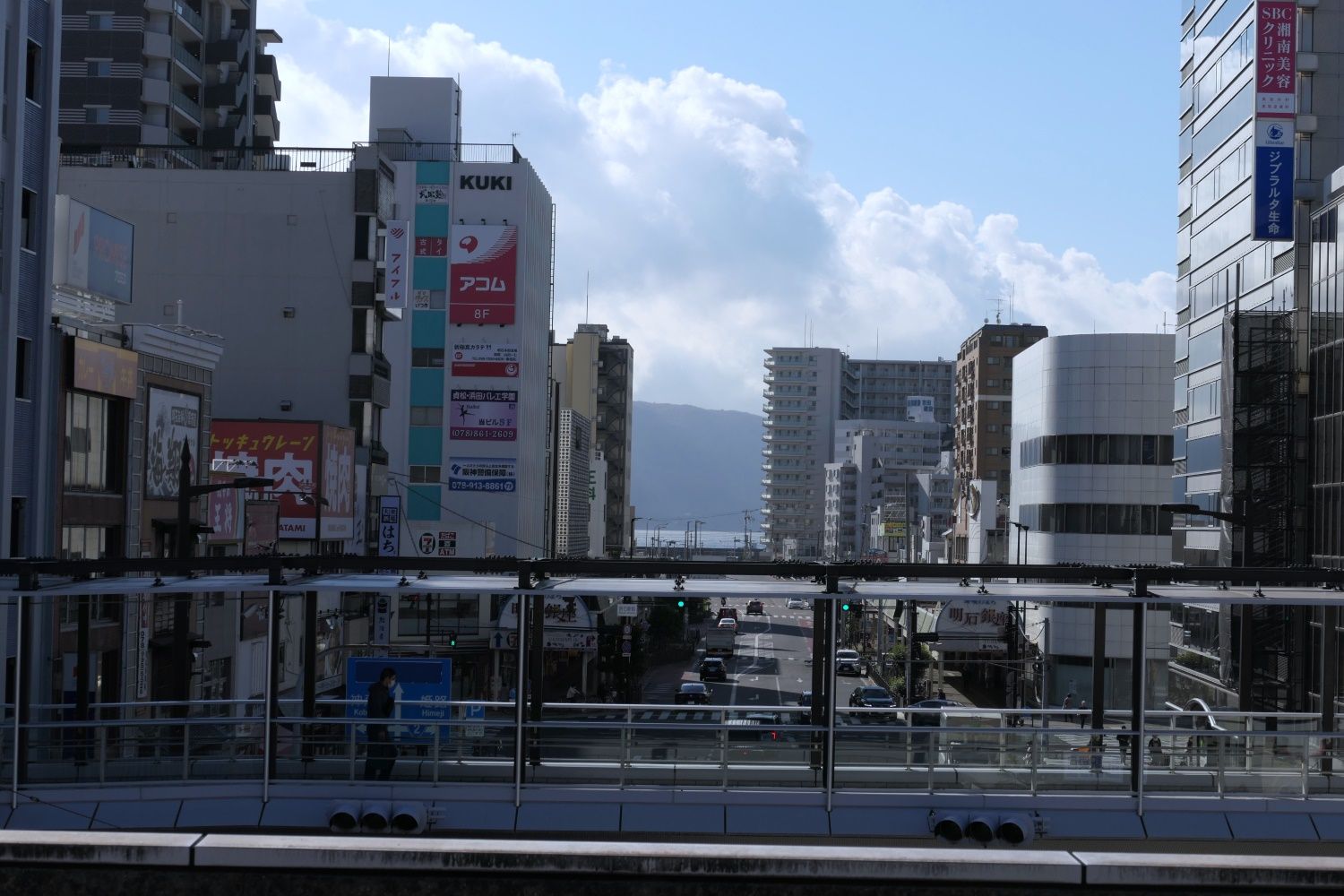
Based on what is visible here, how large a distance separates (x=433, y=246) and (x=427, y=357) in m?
6.24

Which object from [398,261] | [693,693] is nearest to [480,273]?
[398,261]

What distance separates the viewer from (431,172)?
80.1 metres

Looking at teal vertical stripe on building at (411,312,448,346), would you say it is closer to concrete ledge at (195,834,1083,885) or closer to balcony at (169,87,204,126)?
balcony at (169,87,204,126)

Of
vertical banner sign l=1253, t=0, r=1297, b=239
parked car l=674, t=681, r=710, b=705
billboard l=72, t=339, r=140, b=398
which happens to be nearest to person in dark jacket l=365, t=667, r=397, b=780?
billboard l=72, t=339, r=140, b=398

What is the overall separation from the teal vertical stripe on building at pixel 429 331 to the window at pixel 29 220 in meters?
46.5

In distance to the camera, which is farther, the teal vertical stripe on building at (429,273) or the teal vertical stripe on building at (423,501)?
the teal vertical stripe on building at (429,273)

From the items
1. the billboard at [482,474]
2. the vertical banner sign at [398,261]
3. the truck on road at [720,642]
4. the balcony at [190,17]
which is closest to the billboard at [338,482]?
the vertical banner sign at [398,261]

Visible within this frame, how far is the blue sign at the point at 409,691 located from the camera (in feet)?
56.2

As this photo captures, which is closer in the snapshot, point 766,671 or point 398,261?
point 398,261

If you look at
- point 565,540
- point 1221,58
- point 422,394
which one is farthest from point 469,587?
point 565,540

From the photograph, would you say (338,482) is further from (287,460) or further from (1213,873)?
(1213,873)

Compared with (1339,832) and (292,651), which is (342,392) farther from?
(1339,832)

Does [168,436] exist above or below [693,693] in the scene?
above

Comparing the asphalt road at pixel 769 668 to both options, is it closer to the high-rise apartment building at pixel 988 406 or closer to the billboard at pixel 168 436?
the billboard at pixel 168 436
